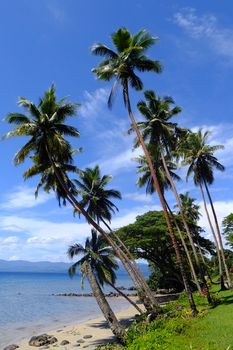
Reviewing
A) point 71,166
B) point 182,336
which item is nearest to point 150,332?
point 182,336

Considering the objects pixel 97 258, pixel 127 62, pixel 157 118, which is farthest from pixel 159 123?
pixel 97 258

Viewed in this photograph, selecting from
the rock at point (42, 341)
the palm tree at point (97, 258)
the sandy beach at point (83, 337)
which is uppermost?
the palm tree at point (97, 258)

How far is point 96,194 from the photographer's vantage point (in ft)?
107

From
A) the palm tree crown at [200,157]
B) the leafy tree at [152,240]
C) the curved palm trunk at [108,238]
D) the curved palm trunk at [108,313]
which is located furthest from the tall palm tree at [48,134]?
the leafy tree at [152,240]

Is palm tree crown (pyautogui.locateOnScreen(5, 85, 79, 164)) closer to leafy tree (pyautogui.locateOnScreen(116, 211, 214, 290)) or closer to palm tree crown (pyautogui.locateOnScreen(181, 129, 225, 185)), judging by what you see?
palm tree crown (pyautogui.locateOnScreen(181, 129, 225, 185))

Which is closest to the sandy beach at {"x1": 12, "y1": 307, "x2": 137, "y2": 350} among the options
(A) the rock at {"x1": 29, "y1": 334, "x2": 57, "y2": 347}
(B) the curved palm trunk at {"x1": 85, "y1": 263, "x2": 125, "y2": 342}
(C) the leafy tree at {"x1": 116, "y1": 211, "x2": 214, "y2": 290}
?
(A) the rock at {"x1": 29, "y1": 334, "x2": 57, "y2": 347}

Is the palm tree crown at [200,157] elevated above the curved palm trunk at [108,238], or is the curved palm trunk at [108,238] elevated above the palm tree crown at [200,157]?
the palm tree crown at [200,157]

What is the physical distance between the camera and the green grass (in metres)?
13.9

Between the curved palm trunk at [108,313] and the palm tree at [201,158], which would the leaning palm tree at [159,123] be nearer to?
the palm tree at [201,158]

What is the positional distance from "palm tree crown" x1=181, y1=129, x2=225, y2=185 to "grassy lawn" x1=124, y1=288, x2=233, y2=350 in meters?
13.3

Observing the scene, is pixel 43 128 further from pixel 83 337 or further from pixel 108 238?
pixel 83 337

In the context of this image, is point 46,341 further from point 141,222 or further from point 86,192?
point 141,222

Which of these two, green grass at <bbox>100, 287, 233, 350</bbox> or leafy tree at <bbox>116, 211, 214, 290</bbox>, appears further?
leafy tree at <bbox>116, 211, 214, 290</bbox>

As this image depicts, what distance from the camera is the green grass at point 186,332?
13883mm
